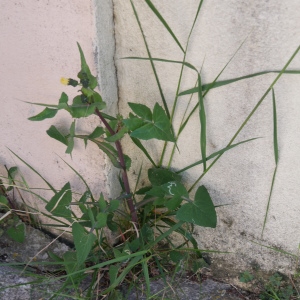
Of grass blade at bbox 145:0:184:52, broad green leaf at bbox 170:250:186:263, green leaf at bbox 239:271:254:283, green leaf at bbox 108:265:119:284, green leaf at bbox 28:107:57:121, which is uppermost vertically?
grass blade at bbox 145:0:184:52

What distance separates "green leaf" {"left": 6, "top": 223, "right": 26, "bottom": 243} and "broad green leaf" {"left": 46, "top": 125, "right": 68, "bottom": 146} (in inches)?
21.5

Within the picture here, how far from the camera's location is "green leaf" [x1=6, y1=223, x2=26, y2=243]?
1.86 metres

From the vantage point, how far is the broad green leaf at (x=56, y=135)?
151cm

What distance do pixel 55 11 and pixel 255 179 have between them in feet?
2.81

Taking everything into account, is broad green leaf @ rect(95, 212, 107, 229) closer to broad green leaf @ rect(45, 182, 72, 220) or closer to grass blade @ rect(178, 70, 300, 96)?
broad green leaf @ rect(45, 182, 72, 220)

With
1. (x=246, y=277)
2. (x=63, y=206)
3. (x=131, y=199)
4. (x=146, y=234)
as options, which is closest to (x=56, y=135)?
(x=63, y=206)

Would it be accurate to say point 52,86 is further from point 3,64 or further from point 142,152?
point 142,152

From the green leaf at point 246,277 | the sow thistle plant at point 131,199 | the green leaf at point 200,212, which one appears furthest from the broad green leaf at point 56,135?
the green leaf at point 246,277

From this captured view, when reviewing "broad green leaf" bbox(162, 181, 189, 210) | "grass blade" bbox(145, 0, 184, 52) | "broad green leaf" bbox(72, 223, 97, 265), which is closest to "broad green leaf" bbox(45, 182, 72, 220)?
"broad green leaf" bbox(72, 223, 97, 265)

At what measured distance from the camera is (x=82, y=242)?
1410 mm

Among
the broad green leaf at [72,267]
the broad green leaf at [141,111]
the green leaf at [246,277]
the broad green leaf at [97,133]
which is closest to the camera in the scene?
the broad green leaf at [141,111]

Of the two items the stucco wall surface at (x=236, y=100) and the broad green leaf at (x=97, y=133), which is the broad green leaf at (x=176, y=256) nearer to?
the stucco wall surface at (x=236, y=100)

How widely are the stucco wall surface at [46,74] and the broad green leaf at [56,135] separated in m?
0.07

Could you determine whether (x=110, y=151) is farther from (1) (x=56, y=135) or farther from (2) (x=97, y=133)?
(1) (x=56, y=135)
